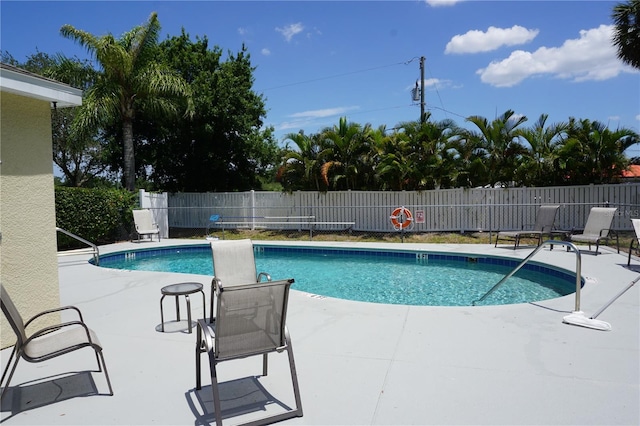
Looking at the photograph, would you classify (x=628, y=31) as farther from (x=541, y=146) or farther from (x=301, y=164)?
(x=301, y=164)

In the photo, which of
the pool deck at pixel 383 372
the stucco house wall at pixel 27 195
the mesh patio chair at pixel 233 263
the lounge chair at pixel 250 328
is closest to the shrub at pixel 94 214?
the pool deck at pixel 383 372

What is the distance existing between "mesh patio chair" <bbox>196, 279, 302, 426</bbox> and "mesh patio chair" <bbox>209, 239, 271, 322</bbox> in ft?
5.04

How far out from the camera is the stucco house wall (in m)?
4.21

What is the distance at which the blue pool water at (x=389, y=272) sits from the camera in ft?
25.7

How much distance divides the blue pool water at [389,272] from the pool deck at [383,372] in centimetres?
214

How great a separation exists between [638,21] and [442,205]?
7.95 m

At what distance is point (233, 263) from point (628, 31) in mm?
14750

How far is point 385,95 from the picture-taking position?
21266 mm

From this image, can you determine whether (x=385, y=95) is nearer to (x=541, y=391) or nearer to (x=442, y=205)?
(x=442, y=205)

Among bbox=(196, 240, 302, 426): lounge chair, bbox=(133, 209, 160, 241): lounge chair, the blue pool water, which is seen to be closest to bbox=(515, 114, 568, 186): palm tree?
the blue pool water

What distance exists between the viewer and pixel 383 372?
11.9 ft

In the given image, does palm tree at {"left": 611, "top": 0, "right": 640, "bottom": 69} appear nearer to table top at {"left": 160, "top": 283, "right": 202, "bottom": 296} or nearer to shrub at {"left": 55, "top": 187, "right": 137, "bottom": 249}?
table top at {"left": 160, "top": 283, "right": 202, "bottom": 296}

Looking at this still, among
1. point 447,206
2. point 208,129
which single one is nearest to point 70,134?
point 208,129

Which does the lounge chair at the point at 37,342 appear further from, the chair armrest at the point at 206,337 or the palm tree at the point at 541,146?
the palm tree at the point at 541,146
